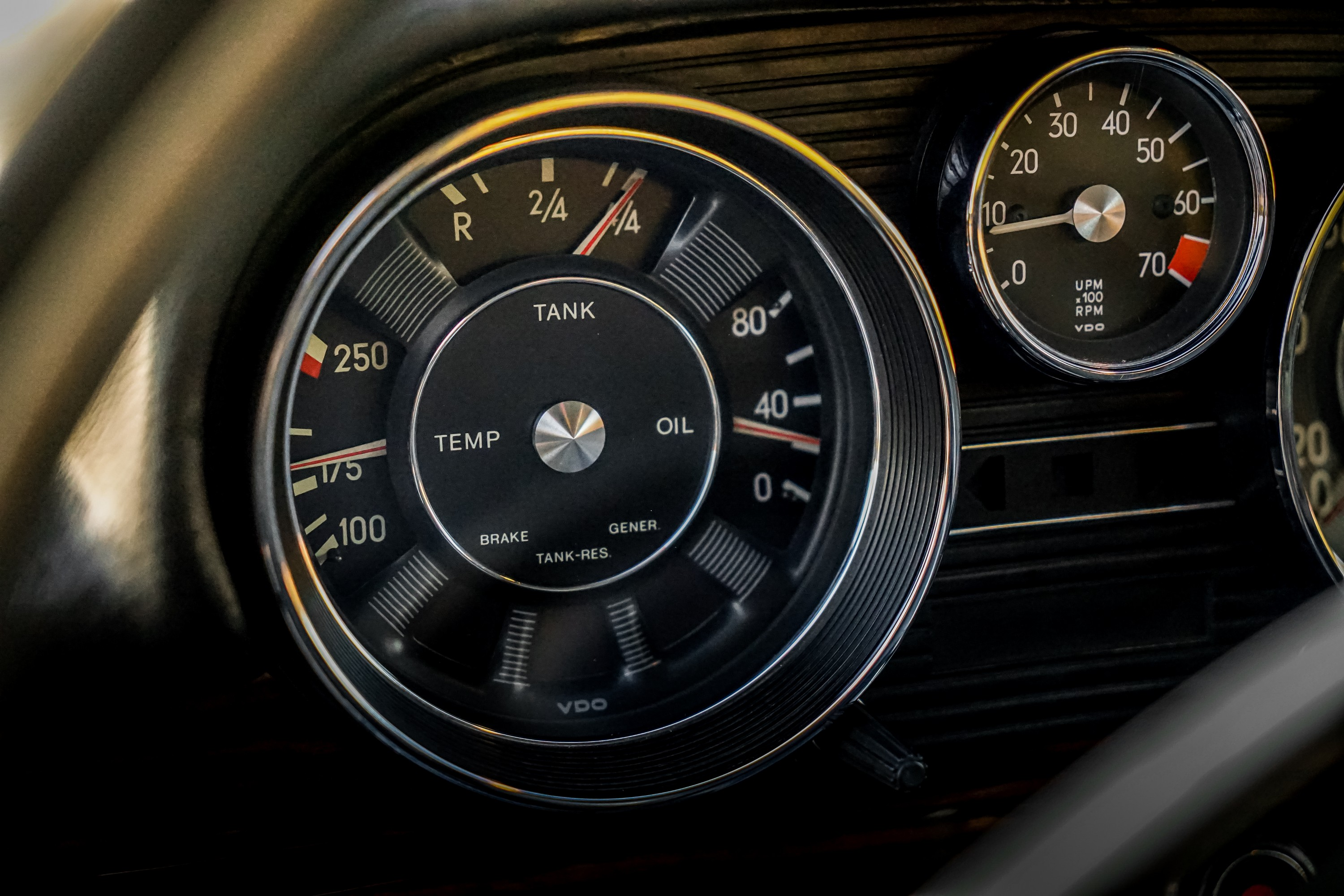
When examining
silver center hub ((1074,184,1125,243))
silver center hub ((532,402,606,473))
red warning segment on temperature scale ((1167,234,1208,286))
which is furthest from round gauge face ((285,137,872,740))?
red warning segment on temperature scale ((1167,234,1208,286))

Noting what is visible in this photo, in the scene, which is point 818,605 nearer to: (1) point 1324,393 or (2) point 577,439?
(2) point 577,439

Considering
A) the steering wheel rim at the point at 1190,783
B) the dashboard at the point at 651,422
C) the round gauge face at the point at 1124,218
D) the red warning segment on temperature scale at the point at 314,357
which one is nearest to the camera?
the steering wheel rim at the point at 1190,783

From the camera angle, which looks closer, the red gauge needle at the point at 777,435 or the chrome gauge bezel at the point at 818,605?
the chrome gauge bezel at the point at 818,605

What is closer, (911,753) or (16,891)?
(16,891)

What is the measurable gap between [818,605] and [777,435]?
0.73 feet

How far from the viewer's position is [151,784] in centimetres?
136

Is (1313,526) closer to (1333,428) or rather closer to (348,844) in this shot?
(1333,428)

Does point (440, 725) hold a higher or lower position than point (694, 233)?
lower

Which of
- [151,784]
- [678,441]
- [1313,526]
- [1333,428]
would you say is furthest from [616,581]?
[1333,428]

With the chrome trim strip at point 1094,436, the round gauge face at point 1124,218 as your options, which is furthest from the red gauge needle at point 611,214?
the chrome trim strip at point 1094,436

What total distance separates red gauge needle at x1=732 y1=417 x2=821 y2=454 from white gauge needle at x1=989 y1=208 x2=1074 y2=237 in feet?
1.14

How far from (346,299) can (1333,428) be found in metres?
1.36

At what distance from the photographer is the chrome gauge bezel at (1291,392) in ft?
5.41

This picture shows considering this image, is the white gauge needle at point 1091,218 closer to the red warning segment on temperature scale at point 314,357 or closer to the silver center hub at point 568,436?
the silver center hub at point 568,436
